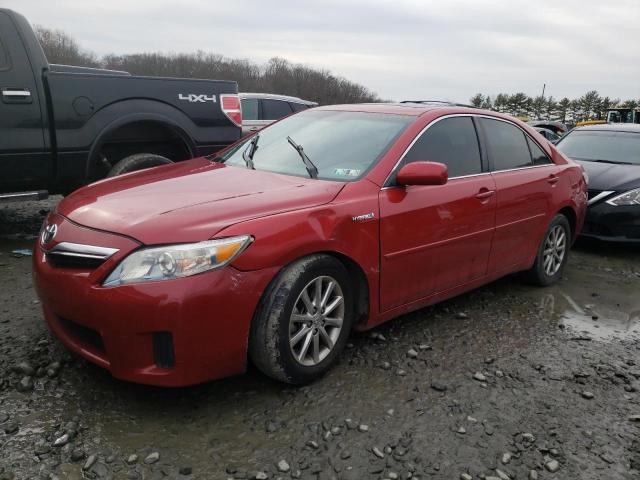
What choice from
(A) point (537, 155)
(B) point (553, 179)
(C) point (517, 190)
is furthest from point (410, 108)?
(B) point (553, 179)

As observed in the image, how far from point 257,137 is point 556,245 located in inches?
112

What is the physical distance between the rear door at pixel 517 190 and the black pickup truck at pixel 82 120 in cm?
308

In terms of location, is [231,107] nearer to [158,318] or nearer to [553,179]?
[553,179]

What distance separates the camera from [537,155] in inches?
186

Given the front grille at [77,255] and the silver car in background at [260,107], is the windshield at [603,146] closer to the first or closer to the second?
the silver car in background at [260,107]

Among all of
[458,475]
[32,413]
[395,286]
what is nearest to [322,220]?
[395,286]

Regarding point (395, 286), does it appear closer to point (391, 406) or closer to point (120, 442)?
point (391, 406)

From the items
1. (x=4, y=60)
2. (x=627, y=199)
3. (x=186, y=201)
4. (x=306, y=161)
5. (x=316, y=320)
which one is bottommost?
(x=316, y=320)

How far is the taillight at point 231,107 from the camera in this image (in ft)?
19.9


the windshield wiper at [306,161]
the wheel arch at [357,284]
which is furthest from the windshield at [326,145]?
the wheel arch at [357,284]

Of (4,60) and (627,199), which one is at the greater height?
(4,60)

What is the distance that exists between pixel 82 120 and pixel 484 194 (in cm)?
374

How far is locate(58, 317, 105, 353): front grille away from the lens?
2639 mm

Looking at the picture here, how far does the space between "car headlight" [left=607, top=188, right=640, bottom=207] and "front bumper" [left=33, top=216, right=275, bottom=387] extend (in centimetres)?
495
